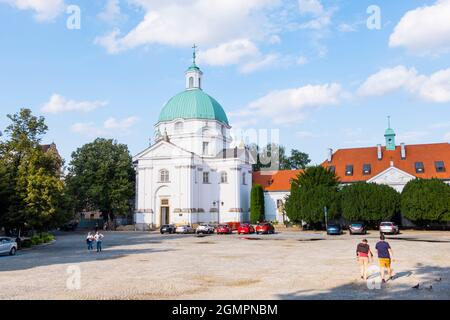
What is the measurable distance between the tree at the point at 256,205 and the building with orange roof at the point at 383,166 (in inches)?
144

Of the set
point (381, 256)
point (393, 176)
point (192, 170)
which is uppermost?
point (192, 170)

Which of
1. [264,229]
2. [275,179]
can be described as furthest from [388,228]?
[275,179]

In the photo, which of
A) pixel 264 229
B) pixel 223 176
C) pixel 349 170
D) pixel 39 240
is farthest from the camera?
pixel 223 176

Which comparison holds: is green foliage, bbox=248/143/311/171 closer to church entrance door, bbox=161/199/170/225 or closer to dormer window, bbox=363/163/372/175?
dormer window, bbox=363/163/372/175

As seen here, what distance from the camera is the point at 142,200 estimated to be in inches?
2482

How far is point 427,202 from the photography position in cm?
4847

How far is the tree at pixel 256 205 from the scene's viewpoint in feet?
208

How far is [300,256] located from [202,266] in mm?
6396

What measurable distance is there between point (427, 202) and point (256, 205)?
2352 centimetres

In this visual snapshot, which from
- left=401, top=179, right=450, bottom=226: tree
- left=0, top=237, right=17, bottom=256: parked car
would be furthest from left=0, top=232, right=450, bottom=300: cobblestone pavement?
left=401, top=179, right=450, bottom=226: tree

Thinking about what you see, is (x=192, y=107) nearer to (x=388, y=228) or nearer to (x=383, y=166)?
(x=383, y=166)

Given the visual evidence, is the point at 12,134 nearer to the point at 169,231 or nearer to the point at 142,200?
the point at 169,231

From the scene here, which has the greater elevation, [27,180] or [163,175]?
[163,175]
